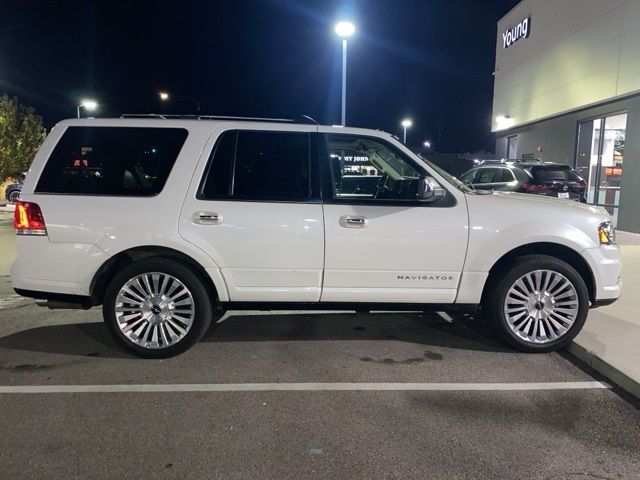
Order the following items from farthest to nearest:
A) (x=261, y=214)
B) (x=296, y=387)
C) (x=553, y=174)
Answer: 1. (x=553, y=174)
2. (x=261, y=214)
3. (x=296, y=387)

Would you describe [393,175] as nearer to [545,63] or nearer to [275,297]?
[275,297]

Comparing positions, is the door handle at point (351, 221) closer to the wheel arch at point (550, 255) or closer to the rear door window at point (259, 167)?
the rear door window at point (259, 167)

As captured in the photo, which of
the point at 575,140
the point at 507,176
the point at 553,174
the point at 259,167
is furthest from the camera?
the point at 575,140

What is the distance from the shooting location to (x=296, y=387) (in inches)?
159

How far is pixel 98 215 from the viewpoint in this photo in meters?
4.35

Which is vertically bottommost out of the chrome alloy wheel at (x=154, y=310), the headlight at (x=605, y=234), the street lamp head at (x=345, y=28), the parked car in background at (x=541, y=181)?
the chrome alloy wheel at (x=154, y=310)

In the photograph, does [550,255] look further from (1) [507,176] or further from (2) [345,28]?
(2) [345,28]

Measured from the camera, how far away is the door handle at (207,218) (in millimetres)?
4371

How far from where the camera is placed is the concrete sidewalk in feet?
13.6

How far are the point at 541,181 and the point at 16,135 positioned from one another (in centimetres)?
2083

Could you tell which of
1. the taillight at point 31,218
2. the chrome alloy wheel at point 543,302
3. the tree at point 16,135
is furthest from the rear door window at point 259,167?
the tree at point 16,135

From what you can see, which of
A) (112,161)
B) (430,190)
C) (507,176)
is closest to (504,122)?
(507,176)

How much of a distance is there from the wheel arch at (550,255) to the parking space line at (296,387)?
3.00ft

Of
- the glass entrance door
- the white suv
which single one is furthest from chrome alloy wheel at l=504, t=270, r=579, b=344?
the glass entrance door
